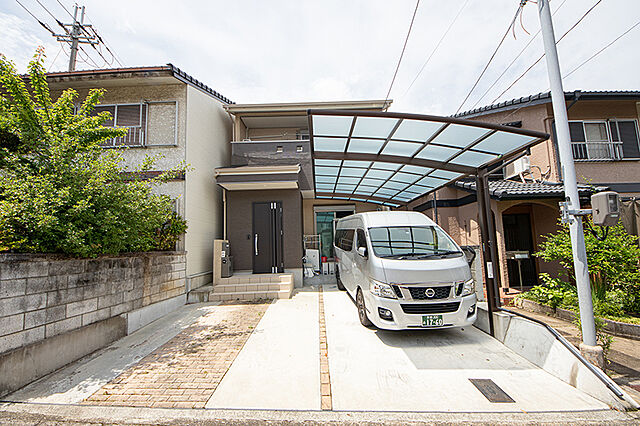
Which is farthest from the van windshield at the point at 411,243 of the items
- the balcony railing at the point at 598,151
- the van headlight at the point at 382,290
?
the balcony railing at the point at 598,151

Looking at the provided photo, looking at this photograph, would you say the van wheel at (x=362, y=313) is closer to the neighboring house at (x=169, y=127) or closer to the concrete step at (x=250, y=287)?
the concrete step at (x=250, y=287)

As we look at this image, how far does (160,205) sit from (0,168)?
6.59 ft

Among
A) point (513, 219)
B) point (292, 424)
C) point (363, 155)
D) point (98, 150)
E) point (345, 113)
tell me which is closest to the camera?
point (292, 424)

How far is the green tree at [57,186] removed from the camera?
3.34 meters

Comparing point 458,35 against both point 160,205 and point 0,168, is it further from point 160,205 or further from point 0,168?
Result: point 0,168

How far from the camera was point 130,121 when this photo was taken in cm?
782

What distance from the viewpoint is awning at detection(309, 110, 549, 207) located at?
13.3 feet

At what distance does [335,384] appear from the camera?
121 inches

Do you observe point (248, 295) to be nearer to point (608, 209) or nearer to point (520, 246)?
point (608, 209)

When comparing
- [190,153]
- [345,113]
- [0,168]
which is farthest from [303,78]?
[0,168]

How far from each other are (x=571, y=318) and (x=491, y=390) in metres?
3.73

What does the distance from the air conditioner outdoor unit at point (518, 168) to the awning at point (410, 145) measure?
3.00m

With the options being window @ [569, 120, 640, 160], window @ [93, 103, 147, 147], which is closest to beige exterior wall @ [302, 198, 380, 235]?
window @ [93, 103, 147, 147]

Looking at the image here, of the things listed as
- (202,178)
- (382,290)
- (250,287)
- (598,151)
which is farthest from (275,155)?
(598,151)
